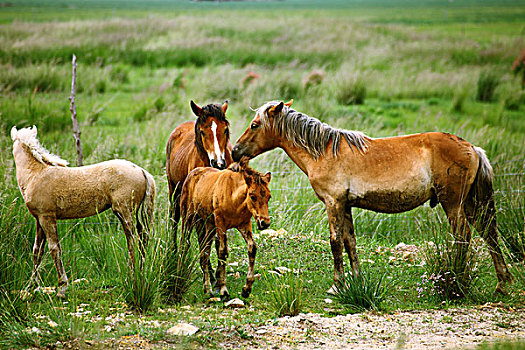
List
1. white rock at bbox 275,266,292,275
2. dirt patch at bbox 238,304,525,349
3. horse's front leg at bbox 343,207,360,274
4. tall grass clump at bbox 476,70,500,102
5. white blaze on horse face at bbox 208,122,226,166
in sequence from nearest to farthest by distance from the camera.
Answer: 1. dirt patch at bbox 238,304,525,349
2. horse's front leg at bbox 343,207,360,274
3. white blaze on horse face at bbox 208,122,226,166
4. white rock at bbox 275,266,292,275
5. tall grass clump at bbox 476,70,500,102

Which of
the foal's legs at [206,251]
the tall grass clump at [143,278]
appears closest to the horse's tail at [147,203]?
the tall grass clump at [143,278]

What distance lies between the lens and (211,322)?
16.8ft

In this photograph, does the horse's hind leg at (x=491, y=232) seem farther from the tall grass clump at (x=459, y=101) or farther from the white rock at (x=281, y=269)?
the tall grass clump at (x=459, y=101)

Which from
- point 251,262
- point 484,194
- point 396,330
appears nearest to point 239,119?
point 484,194

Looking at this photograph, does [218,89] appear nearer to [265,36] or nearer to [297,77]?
[297,77]

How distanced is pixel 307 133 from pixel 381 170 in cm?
87

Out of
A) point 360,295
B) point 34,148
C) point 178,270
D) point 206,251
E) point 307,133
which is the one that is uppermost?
point 307,133

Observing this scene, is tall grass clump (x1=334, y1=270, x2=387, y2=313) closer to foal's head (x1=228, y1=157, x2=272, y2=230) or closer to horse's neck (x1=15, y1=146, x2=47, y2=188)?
foal's head (x1=228, y1=157, x2=272, y2=230)

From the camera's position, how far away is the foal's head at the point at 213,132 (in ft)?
20.4

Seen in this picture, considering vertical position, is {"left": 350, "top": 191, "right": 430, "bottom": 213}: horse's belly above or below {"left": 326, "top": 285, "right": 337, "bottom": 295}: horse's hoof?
above

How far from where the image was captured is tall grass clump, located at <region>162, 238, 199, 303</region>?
5.55 meters

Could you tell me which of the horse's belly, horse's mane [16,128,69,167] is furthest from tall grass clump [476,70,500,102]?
horse's mane [16,128,69,167]

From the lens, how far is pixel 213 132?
620 cm

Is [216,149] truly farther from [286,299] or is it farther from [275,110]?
[286,299]
